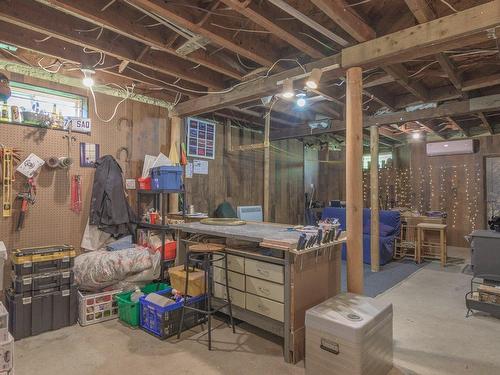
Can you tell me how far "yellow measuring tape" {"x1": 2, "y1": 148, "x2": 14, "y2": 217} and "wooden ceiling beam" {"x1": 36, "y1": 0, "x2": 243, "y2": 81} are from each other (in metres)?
1.48

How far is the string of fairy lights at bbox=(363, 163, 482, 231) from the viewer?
6715 millimetres

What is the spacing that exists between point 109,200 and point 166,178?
70 cm

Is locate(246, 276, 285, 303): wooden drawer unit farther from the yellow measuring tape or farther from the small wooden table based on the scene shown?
the small wooden table

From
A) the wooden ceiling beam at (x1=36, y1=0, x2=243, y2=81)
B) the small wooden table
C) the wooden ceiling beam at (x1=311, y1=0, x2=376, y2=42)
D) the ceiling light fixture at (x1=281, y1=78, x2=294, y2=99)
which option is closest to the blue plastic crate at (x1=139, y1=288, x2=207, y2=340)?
the ceiling light fixture at (x1=281, y1=78, x2=294, y2=99)

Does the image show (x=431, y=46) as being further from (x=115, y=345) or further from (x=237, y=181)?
(x=237, y=181)

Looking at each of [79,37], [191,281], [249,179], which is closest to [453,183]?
[249,179]

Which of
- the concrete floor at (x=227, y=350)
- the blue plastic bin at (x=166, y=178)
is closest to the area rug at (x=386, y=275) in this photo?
the concrete floor at (x=227, y=350)

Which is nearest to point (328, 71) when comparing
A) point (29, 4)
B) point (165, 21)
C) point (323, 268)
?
point (165, 21)

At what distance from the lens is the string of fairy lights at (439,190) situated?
264 inches

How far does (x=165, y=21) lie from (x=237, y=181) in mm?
3489

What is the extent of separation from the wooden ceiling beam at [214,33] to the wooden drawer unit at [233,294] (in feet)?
7.32

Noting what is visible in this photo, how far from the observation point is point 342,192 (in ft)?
28.2

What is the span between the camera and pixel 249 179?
6094 millimetres

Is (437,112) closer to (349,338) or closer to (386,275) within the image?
(386,275)
